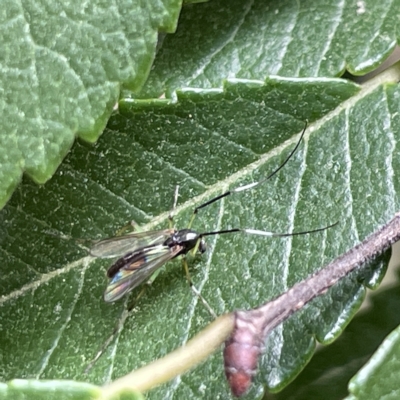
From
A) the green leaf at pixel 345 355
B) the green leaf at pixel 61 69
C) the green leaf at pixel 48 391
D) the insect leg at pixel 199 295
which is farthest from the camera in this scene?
the green leaf at pixel 345 355

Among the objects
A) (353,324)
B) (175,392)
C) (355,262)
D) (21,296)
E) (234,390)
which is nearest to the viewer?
(234,390)

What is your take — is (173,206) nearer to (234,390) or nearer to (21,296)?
(21,296)

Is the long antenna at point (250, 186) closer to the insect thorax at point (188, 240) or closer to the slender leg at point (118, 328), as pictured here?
the insect thorax at point (188, 240)

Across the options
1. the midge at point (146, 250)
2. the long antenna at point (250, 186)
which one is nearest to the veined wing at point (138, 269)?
the midge at point (146, 250)

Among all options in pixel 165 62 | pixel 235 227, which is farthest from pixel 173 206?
pixel 165 62

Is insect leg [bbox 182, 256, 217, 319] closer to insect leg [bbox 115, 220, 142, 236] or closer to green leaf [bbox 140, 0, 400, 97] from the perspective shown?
insect leg [bbox 115, 220, 142, 236]

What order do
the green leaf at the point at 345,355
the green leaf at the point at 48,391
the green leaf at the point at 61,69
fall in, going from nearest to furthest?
1. the green leaf at the point at 48,391
2. the green leaf at the point at 61,69
3. the green leaf at the point at 345,355
